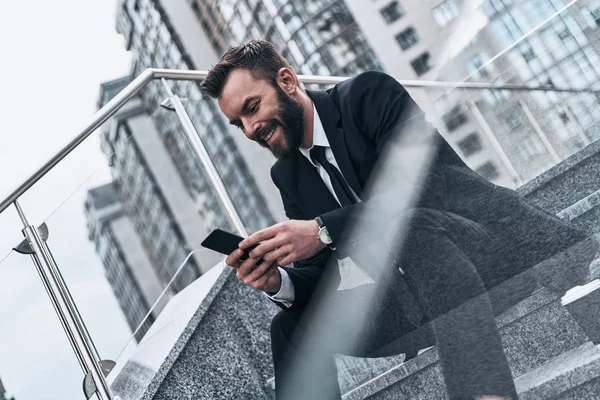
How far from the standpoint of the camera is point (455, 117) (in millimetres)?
1508

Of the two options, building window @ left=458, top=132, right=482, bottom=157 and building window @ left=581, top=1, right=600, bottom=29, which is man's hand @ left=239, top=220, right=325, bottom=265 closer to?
building window @ left=458, top=132, right=482, bottom=157

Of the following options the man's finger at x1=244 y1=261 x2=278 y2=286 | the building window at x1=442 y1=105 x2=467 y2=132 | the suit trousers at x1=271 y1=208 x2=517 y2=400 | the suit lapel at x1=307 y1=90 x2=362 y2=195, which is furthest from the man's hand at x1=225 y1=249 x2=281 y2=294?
the building window at x1=442 y1=105 x2=467 y2=132

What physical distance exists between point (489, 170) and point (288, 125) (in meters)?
0.40

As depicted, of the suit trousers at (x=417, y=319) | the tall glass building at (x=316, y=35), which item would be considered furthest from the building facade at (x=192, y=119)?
the tall glass building at (x=316, y=35)

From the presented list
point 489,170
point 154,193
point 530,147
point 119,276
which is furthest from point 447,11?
point 154,193

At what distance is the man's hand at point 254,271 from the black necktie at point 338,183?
0.64 ft

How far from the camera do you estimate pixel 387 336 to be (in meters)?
1.21

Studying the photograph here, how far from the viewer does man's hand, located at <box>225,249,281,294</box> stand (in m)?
1.11

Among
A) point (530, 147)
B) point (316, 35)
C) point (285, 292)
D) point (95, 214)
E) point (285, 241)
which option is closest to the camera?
point (285, 241)

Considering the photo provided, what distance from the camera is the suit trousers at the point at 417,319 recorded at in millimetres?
918

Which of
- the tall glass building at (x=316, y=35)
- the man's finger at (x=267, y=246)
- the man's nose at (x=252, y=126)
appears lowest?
the man's finger at (x=267, y=246)

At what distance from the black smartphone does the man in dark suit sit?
2 centimetres

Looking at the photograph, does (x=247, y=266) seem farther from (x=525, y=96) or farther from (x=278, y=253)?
(x=525, y=96)

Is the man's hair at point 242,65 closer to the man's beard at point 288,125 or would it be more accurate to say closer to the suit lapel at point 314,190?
the man's beard at point 288,125
